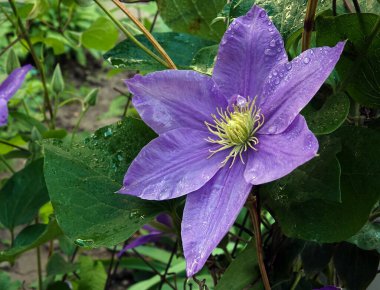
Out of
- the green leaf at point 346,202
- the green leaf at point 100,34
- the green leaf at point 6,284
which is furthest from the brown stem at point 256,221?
the green leaf at point 100,34

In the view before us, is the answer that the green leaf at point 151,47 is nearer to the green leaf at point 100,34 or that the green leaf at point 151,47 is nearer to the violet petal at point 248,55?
the violet petal at point 248,55

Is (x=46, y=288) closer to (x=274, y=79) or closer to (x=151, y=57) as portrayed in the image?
(x=151, y=57)

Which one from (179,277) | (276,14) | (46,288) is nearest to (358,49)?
(276,14)

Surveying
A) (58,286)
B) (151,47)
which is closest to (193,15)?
(151,47)

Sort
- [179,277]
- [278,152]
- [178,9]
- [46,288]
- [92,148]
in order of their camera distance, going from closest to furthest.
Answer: [278,152]
[92,148]
[178,9]
[46,288]
[179,277]

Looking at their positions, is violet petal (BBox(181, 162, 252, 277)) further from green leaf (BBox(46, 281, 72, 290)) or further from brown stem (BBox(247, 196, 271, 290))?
green leaf (BBox(46, 281, 72, 290))

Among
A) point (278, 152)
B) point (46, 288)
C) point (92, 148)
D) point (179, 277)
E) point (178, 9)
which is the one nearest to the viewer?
point (278, 152)

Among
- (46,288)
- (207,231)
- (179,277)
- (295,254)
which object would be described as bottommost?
(179,277)
